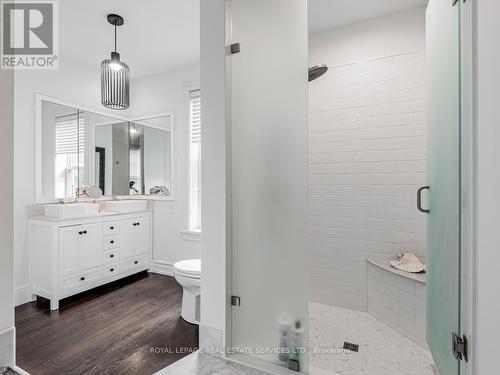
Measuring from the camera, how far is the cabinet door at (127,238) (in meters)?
3.49

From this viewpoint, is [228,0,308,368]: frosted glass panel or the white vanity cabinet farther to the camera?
the white vanity cabinet

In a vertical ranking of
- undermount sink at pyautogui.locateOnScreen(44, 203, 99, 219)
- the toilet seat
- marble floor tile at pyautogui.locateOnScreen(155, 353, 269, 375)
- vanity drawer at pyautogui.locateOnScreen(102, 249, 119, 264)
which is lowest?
marble floor tile at pyautogui.locateOnScreen(155, 353, 269, 375)

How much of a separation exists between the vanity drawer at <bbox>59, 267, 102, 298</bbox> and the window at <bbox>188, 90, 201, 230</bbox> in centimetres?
114

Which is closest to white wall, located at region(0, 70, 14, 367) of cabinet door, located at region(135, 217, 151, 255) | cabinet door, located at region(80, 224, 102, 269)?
cabinet door, located at region(80, 224, 102, 269)

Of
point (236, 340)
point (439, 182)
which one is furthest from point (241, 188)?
point (439, 182)

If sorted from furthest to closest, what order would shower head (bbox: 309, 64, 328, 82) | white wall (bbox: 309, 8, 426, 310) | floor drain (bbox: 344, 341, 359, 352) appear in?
white wall (bbox: 309, 8, 426, 310)
floor drain (bbox: 344, 341, 359, 352)
shower head (bbox: 309, 64, 328, 82)

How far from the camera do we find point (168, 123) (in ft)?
12.4

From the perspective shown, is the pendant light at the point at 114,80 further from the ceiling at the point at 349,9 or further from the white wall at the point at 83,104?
the ceiling at the point at 349,9

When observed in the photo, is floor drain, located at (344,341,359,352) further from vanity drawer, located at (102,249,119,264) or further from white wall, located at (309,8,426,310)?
vanity drawer, located at (102,249,119,264)

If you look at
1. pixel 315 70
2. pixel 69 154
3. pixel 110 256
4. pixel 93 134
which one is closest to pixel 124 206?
pixel 110 256

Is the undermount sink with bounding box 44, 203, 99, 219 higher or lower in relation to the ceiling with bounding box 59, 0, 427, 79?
lower

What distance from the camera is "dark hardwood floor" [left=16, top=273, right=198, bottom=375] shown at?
1861 mm

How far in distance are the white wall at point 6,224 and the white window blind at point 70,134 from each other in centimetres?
275

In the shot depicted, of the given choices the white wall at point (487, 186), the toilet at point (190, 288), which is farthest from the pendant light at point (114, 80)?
the white wall at point (487, 186)
